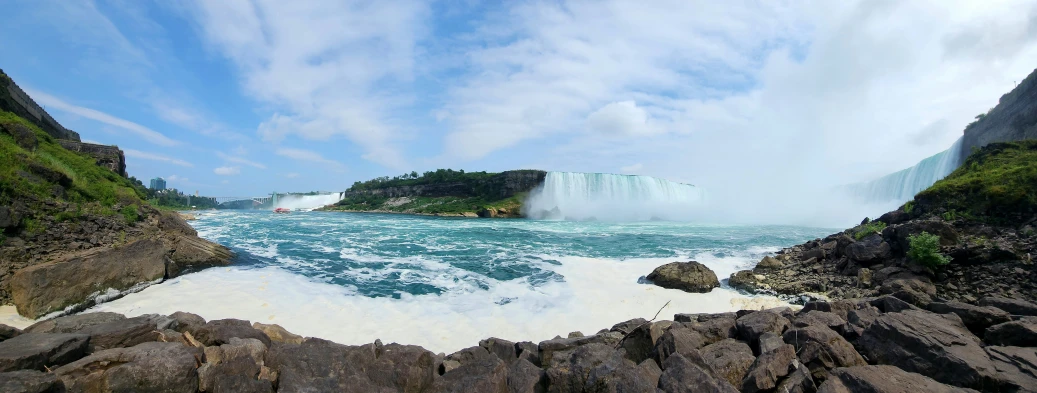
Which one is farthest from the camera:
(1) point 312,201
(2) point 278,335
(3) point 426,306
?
(1) point 312,201

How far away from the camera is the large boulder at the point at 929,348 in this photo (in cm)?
397

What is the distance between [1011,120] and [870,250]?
2940cm

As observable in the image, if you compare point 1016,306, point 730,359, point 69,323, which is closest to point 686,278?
point 1016,306

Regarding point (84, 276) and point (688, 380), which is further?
point (84, 276)

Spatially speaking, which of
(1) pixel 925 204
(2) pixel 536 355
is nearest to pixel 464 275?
(2) pixel 536 355

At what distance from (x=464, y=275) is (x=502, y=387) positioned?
8.64 meters

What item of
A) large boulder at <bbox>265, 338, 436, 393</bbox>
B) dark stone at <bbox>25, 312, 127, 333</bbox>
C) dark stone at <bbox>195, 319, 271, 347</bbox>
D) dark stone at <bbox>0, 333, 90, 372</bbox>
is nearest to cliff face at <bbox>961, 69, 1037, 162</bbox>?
large boulder at <bbox>265, 338, 436, 393</bbox>

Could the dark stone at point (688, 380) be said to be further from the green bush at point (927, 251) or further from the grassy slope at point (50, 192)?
the grassy slope at point (50, 192)

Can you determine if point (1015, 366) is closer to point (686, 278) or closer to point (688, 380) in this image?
point (688, 380)

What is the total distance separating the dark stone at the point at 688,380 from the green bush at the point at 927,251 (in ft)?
32.8

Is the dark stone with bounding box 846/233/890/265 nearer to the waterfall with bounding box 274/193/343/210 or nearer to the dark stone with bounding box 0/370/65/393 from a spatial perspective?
the dark stone with bounding box 0/370/65/393

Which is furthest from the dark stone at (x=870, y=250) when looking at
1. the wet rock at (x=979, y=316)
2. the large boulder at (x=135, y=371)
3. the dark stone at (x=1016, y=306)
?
the large boulder at (x=135, y=371)

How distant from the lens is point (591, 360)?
4395 millimetres

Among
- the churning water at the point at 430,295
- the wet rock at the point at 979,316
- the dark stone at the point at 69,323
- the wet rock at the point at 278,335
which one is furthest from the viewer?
the churning water at the point at 430,295
